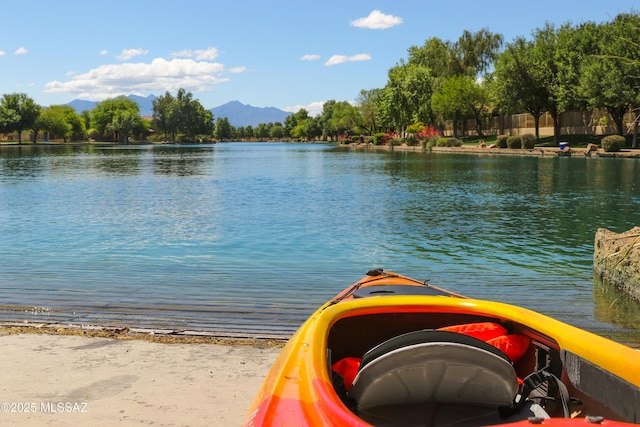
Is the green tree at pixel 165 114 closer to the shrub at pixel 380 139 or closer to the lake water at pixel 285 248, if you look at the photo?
the shrub at pixel 380 139

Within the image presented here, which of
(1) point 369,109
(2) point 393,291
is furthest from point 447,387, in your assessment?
(1) point 369,109

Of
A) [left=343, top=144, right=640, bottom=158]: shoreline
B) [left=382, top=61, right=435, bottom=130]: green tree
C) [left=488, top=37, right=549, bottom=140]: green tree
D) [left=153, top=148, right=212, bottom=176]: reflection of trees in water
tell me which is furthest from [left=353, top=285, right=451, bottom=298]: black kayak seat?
[left=382, top=61, right=435, bottom=130]: green tree

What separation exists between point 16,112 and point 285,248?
12586 centimetres

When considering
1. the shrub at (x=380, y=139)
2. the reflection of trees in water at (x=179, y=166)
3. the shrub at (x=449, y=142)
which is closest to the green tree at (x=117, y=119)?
the shrub at (x=380, y=139)

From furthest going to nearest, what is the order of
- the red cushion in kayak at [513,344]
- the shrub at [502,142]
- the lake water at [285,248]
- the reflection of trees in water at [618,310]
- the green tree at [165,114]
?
the green tree at [165,114]
the shrub at [502,142]
the lake water at [285,248]
the reflection of trees in water at [618,310]
the red cushion in kayak at [513,344]

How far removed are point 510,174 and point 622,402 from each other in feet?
114

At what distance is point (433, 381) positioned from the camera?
9.96 feet

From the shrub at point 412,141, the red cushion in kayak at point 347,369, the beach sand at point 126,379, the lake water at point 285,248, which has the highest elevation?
the shrub at point 412,141

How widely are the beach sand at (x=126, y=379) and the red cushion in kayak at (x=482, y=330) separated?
Result: 5.75ft

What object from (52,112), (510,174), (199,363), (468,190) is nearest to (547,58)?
(510,174)

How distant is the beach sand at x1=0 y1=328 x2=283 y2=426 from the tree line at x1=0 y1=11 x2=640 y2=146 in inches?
151

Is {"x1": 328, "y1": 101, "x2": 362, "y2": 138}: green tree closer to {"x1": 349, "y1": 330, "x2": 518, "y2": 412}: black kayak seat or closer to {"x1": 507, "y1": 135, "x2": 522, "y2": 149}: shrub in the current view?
{"x1": 507, "y1": 135, "x2": 522, "y2": 149}: shrub

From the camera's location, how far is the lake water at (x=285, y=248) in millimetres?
8719

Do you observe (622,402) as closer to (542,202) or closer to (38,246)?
(38,246)
